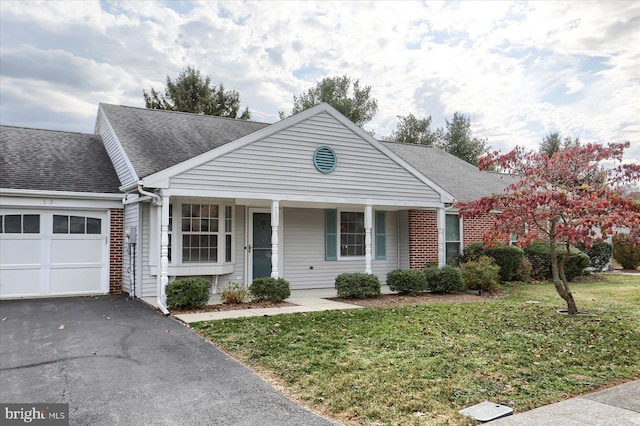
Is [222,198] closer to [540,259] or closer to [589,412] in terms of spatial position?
[589,412]

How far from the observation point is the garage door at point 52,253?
1076cm

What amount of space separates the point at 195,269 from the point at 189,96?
923 inches

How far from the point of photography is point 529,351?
20.3ft

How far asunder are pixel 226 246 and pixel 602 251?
15.6 m

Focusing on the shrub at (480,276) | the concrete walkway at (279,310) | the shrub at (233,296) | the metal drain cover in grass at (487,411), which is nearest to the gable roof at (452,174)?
the shrub at (480,276)

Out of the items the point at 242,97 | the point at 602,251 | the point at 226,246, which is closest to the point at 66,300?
the point at 226,246

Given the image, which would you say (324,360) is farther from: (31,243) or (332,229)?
(31,243)

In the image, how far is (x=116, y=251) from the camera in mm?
11820

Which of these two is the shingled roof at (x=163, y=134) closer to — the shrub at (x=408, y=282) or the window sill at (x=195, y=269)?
the window sill at (x=195, y=269)

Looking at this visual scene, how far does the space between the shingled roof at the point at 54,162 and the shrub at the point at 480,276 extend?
9506 mm

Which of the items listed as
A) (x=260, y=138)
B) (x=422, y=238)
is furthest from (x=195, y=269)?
(x=422, y=238)

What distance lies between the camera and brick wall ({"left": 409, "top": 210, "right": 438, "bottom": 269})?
14.2 metres

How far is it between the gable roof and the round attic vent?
5496mm

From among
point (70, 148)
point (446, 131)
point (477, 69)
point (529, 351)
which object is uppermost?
point (446, 131)
